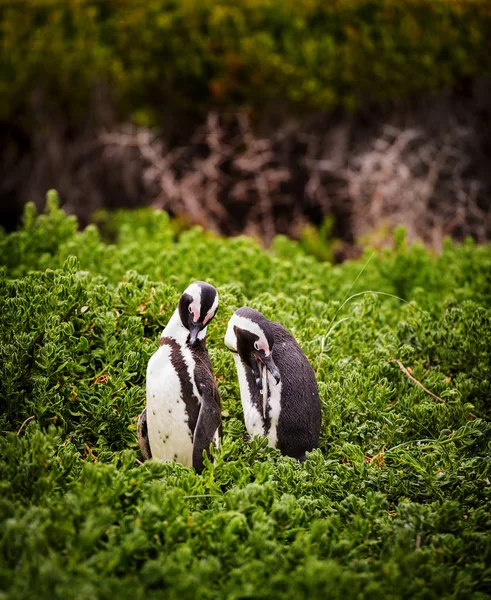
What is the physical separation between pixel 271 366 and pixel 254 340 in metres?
0.13

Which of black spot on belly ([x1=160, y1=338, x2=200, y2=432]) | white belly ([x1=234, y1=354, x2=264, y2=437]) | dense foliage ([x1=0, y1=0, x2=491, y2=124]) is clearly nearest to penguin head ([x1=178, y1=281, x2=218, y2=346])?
black spot on belly ([x1=160, y1=338, x2=200, y2=432])

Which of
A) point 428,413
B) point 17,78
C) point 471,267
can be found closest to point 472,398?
point 428,413

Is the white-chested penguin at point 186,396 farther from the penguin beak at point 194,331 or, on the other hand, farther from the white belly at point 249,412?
the white belly at point 249,412

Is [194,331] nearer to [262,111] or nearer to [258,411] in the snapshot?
[258,411]

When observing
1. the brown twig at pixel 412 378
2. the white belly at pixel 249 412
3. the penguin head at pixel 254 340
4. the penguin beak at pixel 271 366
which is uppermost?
the penguin head at pixel 254 340

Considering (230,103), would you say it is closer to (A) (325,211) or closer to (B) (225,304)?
(A) (325,211)

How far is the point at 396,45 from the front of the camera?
8.80m

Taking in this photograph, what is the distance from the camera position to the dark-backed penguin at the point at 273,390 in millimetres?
3154

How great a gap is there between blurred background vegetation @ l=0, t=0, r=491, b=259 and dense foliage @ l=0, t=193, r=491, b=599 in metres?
3.88

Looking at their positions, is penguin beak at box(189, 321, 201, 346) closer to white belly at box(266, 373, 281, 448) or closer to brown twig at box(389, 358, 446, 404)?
white belly at box(266, 373, 281, 448)

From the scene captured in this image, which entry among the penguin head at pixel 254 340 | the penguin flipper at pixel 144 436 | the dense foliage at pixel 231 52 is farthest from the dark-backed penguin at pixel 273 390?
the dense foliage at pixel 231 52

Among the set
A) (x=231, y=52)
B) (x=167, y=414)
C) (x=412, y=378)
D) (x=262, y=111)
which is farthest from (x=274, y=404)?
(x=262, y=111)

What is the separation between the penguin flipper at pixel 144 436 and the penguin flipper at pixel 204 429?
285mm

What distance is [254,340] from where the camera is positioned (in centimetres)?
313
